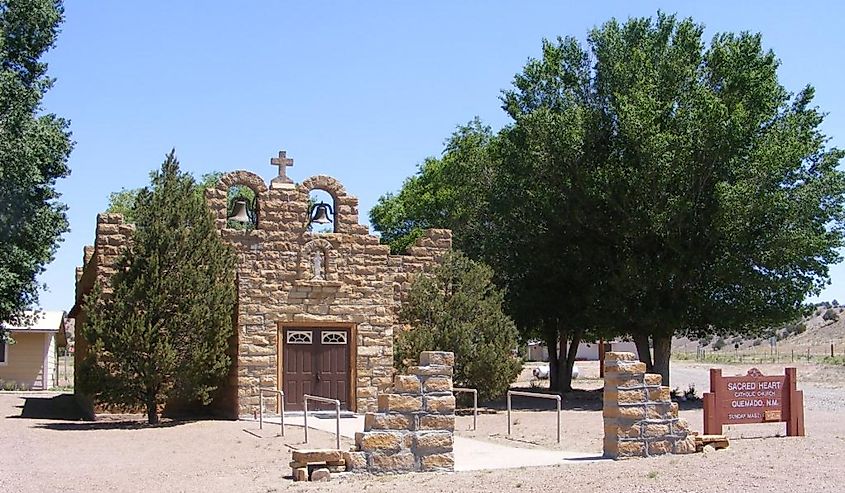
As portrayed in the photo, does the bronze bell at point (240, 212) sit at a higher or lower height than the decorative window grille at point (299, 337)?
higher

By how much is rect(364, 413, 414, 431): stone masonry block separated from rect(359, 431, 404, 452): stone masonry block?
0.08m

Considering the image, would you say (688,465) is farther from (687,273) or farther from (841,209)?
(841,209)

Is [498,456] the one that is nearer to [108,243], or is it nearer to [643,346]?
[108,243]

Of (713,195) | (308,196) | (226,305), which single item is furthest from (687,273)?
(226,305)

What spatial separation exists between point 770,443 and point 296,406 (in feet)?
32.7

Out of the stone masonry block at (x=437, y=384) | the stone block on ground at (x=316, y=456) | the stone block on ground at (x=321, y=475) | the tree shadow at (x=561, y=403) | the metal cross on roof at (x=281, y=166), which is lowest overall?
the tree shadow at (x=561, y=403)

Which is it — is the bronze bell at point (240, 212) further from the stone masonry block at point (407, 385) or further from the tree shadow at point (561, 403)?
the stone masonry block at point (407, 385)

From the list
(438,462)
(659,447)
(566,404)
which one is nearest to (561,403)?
(566,404)

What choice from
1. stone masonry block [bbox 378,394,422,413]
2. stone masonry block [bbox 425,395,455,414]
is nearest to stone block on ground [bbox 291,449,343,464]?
stone masonry block [bbox 378,394,422,413]

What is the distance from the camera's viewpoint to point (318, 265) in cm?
2170

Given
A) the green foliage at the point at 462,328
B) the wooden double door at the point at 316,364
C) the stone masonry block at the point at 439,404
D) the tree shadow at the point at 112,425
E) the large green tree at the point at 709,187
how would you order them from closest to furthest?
1. the stone masonry block at the point at 439,404
2. the tree shadow at the point at 112,425
3. the wooden double door at the point at 316,364
4. the green foliage at the point at 462,328
5. the large green tree at the point at 709,187

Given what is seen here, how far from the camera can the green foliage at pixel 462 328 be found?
2306 centimetres

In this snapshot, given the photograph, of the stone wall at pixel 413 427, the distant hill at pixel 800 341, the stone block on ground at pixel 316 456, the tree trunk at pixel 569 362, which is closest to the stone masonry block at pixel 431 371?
the stone wall at pixel 413 427

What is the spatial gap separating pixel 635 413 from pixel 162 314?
1003 centimetres
